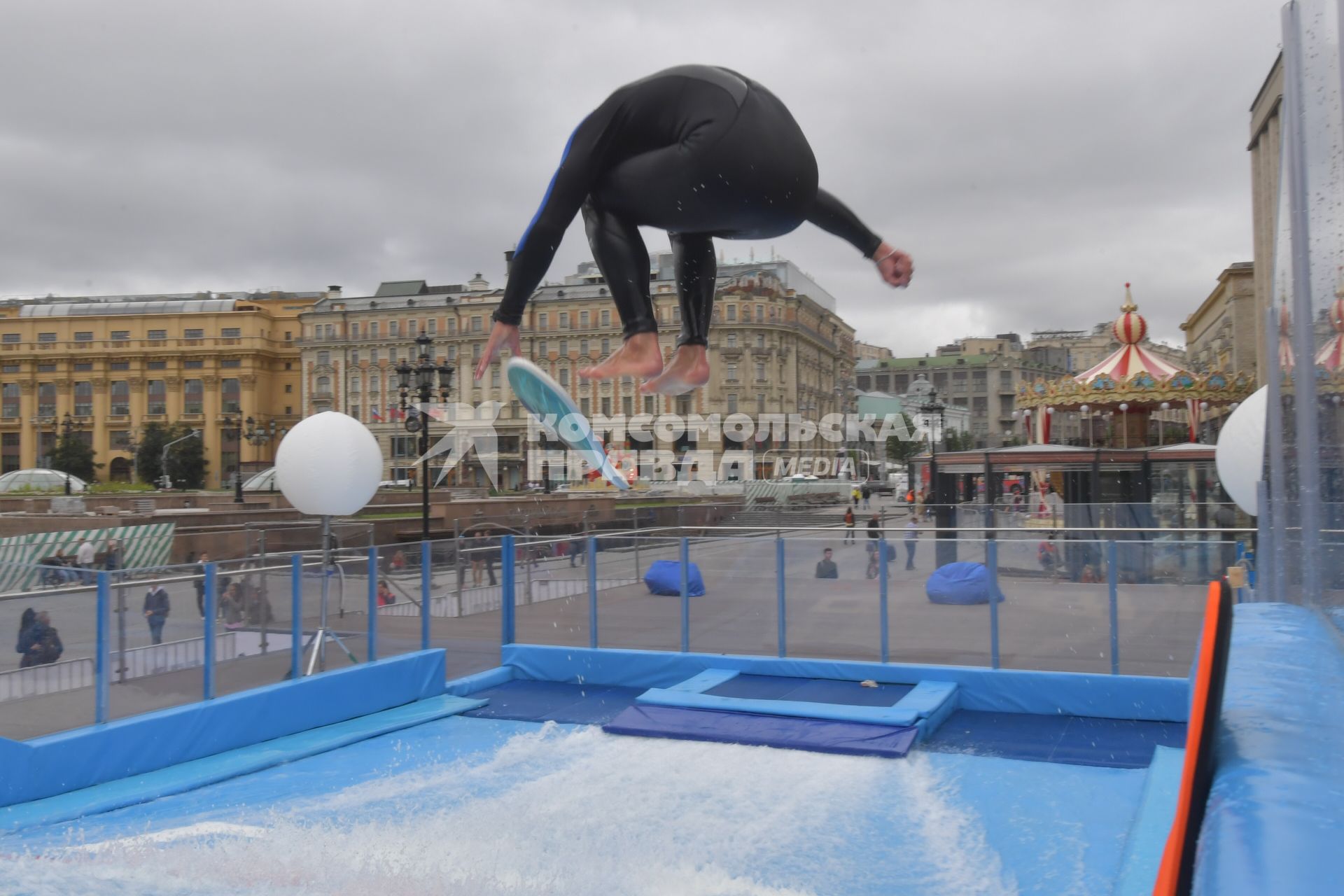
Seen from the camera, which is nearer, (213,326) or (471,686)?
(471,686)

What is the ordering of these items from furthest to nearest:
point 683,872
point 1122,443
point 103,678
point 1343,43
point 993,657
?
point 1122,443 < point 993,657 < point 103,678 < point 683,872 < point 1343,43

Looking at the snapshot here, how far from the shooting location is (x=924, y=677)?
12.1 meters

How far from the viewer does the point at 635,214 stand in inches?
142

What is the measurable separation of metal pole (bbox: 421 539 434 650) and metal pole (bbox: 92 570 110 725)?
4.20m

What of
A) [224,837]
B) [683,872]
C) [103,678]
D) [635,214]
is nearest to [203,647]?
[103,678]

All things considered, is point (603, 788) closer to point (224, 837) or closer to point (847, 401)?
point (224, 837)

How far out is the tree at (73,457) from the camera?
208ft

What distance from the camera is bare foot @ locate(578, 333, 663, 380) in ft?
12.0

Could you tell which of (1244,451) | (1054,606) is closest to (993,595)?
(1054,606)

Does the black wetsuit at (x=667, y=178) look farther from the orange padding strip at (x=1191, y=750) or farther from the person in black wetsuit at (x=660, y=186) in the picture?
the orange padding strip at (x=1191, y=750)

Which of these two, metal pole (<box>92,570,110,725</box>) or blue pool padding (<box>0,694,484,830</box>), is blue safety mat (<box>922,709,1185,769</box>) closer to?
blue pool padding (<box>0,694,484,830</box>)

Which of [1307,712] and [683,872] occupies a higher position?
[1307,712]

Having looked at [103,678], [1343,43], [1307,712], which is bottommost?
[103,678]

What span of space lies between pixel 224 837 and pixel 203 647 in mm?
3310
